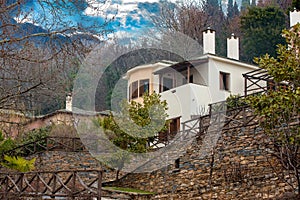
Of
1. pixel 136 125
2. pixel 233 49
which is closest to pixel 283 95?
pixel 136 125

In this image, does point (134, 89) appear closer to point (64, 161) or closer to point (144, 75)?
point (144, 75)

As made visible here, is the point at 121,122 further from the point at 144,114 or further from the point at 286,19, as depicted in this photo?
the point at 286,19

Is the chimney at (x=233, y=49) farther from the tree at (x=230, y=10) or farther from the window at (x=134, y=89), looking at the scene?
the tree at (x=230, y=10)

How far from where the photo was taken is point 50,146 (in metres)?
23.0

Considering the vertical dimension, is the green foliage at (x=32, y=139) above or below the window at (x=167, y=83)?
below

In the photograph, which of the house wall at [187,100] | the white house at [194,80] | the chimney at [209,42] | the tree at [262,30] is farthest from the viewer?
the tree at [262,30]

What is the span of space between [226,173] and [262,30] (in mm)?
21545

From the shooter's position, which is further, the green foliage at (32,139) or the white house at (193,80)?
the white house at (193,80)

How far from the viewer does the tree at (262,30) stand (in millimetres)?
34812

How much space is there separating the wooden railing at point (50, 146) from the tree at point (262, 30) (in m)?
16.6

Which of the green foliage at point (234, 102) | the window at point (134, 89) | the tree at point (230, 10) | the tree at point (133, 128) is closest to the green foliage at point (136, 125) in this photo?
the tree at point (133, 128)

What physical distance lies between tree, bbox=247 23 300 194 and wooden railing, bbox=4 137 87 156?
1180 cm

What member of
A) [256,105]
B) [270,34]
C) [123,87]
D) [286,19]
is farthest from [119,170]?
[286,19]

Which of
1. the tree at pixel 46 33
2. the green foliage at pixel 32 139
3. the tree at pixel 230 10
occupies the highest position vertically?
the tree at pixel 230 10
